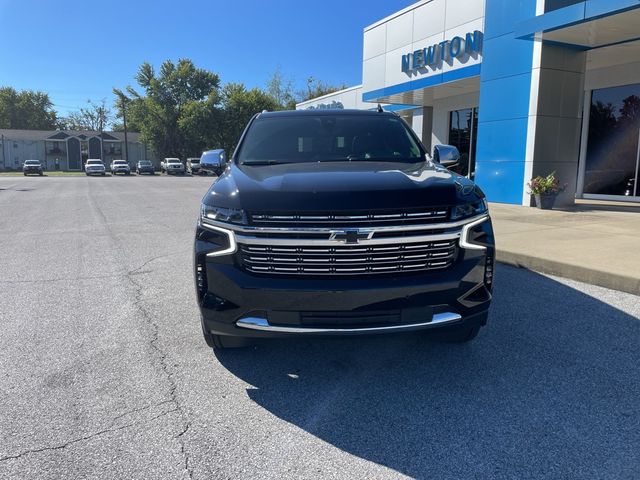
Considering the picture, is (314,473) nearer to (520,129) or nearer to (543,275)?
(543,275)

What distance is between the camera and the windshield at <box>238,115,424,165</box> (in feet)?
14.6

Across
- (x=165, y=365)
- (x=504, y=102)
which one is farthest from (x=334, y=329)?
(x=504, y=102)

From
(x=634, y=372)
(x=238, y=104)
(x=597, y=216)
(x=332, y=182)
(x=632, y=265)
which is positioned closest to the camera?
(x=332, y=182)

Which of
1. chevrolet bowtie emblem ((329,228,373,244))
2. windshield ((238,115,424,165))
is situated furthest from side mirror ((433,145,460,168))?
chevrolet bowtie emblem ((329,228,373,244))

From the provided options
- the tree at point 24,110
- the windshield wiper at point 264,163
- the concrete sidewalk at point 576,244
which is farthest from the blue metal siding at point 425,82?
the tree at point 24,110

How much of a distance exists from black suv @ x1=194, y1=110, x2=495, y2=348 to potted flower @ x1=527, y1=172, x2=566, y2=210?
10226 mm

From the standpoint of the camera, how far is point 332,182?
3.29 metres

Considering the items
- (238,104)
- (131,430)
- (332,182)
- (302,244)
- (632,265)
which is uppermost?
(238,104)

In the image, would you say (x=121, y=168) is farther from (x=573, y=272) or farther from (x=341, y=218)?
(x=341, y=218)

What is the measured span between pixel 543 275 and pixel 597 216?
579cm

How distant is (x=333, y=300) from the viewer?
2.99m

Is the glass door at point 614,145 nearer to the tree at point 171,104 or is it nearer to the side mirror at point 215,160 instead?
the side mirror at point 215,160

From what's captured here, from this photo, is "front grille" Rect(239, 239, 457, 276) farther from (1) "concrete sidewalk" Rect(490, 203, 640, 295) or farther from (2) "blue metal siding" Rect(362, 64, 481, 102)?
(2) "blue metal siding" Rect(362, 64, 481, 102)

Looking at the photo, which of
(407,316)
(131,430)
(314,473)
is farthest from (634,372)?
(131,430)
